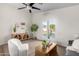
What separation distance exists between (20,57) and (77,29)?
0.88 m

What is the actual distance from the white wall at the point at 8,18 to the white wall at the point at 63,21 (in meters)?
0.16

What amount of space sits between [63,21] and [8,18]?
2.45ft

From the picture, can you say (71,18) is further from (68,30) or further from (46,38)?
(46,38)

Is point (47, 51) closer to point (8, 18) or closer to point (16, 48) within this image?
point (16, 48)

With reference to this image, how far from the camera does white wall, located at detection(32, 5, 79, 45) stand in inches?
55.1

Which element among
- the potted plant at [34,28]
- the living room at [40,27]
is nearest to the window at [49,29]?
the living room at [40,27]

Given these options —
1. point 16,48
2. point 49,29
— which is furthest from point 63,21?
point 16,48

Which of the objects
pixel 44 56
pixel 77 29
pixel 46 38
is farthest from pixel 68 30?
pixel 44 56

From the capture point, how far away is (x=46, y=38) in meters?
1.46

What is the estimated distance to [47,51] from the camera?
1434mm

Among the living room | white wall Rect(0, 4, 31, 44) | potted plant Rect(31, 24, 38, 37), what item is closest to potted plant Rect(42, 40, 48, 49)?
the living room

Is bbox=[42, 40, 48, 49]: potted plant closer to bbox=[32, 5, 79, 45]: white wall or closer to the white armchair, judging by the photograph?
bbox=[32, 5, 79, 45]: white wall

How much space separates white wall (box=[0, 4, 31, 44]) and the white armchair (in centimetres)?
9

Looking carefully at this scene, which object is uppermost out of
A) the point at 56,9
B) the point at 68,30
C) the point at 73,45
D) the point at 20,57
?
the point at 56,9
